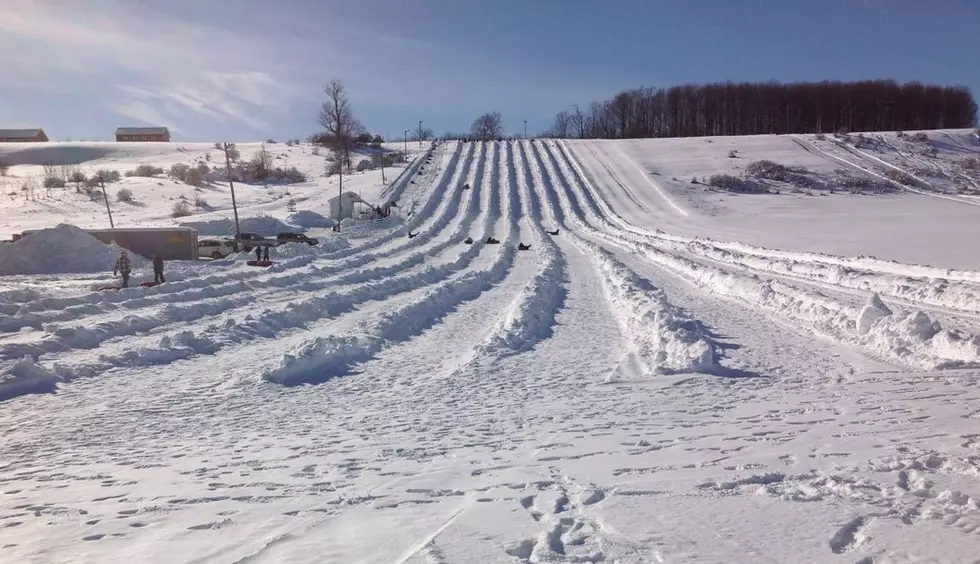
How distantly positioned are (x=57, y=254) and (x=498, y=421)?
27.7 metres

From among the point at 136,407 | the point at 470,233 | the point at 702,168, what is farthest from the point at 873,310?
the point at 702,168

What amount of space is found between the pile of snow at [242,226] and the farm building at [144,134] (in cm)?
8944

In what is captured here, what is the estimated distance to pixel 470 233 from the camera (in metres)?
50.3

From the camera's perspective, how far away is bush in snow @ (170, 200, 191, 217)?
54.5 metres

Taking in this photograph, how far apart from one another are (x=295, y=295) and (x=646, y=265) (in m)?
15.1

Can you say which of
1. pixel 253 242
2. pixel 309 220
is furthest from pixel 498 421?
pixel 309 220

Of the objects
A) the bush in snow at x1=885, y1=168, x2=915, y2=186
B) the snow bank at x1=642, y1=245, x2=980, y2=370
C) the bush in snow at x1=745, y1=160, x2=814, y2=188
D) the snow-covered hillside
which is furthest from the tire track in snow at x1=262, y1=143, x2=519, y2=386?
the bush in snow at x1=885, y1=168, x2=915, y2=186

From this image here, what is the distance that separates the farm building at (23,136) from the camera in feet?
403

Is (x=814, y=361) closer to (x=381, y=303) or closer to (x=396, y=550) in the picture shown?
(x=396, y=550)

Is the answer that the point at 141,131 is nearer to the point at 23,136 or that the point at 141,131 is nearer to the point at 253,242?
the point at 23,136

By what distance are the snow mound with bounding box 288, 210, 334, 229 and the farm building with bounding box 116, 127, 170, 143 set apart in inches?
3360

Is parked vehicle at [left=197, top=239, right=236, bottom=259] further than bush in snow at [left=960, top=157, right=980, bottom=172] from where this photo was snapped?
No

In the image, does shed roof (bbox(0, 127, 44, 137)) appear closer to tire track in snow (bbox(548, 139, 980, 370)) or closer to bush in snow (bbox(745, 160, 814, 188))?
bush in snow (bbox(745, 160, 814, 188))

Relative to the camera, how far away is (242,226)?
4597 cm
